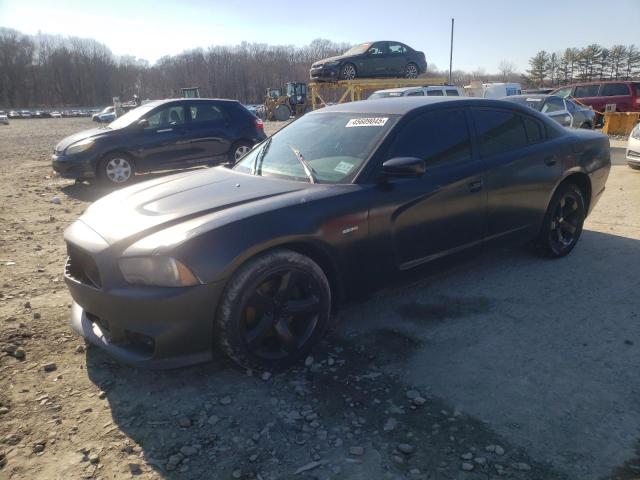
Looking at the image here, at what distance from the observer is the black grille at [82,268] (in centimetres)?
→ 278

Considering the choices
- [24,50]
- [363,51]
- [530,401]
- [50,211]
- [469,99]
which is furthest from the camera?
[24,50]

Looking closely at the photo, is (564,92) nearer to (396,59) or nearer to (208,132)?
(396,59)

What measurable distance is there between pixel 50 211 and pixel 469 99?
248 inches

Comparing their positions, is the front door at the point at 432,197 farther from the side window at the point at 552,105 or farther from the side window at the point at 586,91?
the side window at the point at 586,91

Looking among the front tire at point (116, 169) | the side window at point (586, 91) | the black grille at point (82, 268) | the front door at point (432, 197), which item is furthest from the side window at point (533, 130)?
the side window at point (586, 91)

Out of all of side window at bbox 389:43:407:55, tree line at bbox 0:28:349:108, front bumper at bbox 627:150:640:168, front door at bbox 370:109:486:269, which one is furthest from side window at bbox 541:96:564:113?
tree line at bbox 0:28:349:108

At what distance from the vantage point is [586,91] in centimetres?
2030

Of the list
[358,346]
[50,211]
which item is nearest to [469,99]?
[358,346]

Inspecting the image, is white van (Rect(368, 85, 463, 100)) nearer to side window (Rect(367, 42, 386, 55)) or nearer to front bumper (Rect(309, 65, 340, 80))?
side window (Rect(367, 42, 386, 55))

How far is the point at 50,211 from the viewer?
23.8 feet

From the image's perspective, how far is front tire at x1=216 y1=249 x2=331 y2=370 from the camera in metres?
2.68

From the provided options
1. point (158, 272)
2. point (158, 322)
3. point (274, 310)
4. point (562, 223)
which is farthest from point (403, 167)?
point (562, 223)

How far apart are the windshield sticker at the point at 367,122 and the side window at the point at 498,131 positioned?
0.90m

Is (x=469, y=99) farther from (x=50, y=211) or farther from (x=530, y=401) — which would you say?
(x=50, y=211)
